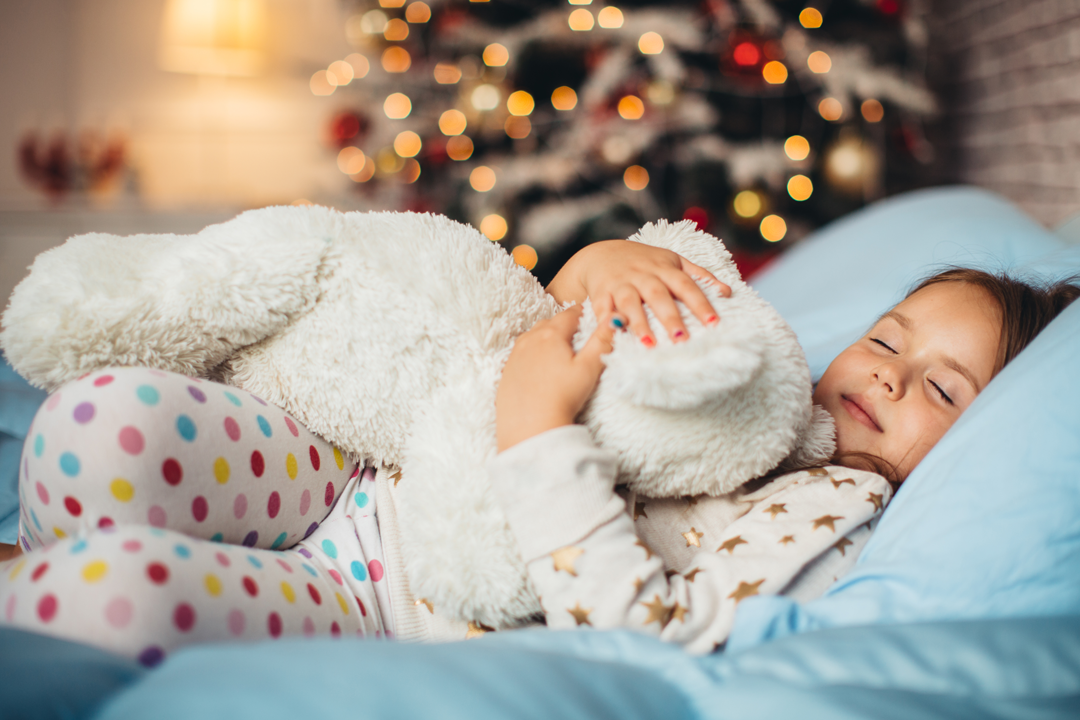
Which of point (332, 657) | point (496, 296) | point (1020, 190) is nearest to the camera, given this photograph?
point (332, 657)

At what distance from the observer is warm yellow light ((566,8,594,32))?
2234 millimetres

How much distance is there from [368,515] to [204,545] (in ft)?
0.66

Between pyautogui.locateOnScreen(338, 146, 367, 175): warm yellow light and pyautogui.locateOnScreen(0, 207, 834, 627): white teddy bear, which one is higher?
pyautogui.locateOnScreen(338, 146, 367, 175): warm yellow light

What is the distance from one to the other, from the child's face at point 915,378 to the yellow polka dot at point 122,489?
0.72 m

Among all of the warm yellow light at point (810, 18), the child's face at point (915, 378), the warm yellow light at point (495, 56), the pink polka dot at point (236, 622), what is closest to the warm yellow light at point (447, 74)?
the warm yellow light at point (495, 56)

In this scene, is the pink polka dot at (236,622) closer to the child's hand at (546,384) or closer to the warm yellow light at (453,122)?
the child's hand at (546,384)

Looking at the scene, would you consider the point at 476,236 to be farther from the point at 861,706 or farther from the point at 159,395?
the point at 861,706

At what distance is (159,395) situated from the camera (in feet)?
1.86

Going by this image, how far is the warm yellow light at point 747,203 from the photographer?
2.26 metres

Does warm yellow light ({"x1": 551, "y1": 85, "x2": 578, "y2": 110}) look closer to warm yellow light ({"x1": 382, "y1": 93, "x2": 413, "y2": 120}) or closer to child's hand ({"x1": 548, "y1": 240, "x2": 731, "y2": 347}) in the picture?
warm yellow light ({"x1": 382, "y1": 93, "x2": 413, "y2": 120})

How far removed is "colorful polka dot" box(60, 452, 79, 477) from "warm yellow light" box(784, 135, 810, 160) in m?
2.19

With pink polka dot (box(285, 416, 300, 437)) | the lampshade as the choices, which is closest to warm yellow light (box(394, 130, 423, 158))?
the lampshade

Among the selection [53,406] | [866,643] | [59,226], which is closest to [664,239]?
[866,643]

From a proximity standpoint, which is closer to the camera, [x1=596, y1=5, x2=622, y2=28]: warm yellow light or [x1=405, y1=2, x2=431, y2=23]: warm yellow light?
[x1=596, y1=5, x2=622, y2=28]: warm yellow light
